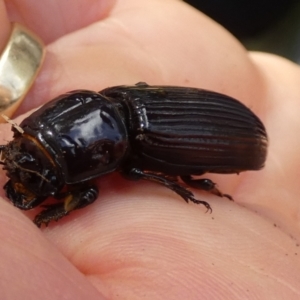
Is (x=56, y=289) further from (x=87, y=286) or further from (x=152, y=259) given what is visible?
(x=152, y=259)

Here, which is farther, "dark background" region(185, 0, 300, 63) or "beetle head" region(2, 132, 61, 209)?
"dark background" region(185, 0, 300, 63)

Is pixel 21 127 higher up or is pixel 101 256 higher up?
pixel 21 127

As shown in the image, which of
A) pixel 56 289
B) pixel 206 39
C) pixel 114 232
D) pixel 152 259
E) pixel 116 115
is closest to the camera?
pixel 56 289

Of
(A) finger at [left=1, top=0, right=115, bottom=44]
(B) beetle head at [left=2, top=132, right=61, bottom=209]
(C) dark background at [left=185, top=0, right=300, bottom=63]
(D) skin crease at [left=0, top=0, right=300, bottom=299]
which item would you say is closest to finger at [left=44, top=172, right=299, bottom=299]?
(D) skin crease at [left=0, top=0, right=300, bottom=299]

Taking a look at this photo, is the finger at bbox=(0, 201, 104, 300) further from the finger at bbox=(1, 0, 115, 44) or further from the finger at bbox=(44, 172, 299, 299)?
the finger at bbox=(1, 0, 115, 44)

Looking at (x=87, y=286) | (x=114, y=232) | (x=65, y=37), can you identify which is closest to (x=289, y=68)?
(x=65, y=37)

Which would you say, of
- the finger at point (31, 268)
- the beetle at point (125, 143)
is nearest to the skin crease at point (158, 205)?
the finger at point (31, 268)

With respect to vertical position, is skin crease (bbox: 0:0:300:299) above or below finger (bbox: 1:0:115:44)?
below
